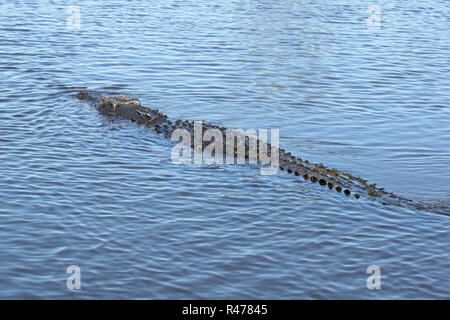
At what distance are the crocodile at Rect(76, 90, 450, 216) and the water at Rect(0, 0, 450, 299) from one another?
0.70ft

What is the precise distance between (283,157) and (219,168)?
3.34ft

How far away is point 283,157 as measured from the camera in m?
10.3

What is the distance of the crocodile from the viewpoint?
29.8ft

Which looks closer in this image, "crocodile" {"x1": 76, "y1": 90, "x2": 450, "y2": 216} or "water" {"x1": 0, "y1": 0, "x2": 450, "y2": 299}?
"water" {"x1": 0, "y1": 0, "x2": 450, "y2": 299}

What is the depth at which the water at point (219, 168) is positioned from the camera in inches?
276

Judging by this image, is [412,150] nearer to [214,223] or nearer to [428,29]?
[214,223]

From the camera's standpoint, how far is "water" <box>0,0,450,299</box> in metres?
7.00

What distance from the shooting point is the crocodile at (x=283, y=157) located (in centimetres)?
909

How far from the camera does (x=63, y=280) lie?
6.69 meters

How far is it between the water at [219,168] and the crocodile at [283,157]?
0.21m

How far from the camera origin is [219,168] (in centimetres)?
1018

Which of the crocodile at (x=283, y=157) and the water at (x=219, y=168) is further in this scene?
the crocodile at (x=283, y=157)

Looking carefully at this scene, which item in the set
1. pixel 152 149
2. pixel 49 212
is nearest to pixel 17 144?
pixel 152 149

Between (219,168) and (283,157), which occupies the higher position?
(283,157)
